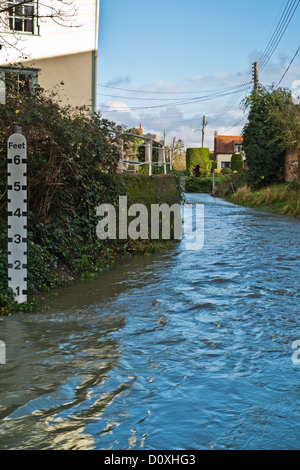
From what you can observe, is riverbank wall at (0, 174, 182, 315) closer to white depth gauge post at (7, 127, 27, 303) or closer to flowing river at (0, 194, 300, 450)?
white depth gauge post at (7, 127, 27, 303)

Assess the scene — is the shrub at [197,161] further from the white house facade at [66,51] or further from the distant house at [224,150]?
the white house facade at [66,51]

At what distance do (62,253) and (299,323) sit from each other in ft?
14.1

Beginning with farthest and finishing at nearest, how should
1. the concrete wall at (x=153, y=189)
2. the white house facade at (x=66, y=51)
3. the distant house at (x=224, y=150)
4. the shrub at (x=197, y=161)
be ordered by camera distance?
the distant house at (x=224, y=150) < the shrub at (x=197, y=161) < the white house facade at (x=66, y=51) < the concrete wall at (x=153, y=189)

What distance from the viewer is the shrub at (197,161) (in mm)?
67906

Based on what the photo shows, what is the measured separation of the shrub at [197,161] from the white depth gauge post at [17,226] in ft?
199

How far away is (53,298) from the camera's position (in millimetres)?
8352

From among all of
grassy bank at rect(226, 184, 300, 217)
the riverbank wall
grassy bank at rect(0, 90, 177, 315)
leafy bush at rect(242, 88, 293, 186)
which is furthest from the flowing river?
leafy bush at rect(242, 88, 293, 186)

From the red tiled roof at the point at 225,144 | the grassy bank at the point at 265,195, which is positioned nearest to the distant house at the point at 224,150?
the red tiled roof at the point at 225,144

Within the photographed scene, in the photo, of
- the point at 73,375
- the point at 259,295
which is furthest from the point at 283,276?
the point at 73,375

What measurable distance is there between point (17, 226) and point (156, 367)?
3107 mm

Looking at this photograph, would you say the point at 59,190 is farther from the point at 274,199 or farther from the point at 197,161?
the point at 197,161

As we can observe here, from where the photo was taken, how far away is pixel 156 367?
211 inches

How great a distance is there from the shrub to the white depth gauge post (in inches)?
2384

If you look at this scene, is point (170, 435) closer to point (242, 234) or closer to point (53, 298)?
point (53, 298)
